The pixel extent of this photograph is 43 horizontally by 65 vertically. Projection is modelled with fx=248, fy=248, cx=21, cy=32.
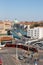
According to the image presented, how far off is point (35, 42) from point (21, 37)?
4643mm

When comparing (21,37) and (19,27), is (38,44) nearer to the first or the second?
(21,37)

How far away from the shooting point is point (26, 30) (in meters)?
36.1

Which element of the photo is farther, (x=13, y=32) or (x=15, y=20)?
(x=15, y=20)

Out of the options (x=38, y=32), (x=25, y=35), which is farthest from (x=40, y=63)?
(x=25, y=35)

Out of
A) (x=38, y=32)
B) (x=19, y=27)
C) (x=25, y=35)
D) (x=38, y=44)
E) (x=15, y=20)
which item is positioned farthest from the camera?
(x=15, y=20)

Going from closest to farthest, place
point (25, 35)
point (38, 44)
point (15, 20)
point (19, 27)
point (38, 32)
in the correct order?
1. point (38, 44)
2. point (38, 32)
3. point (25, 35)
4. point (19, 27)
5. point (15, 20)

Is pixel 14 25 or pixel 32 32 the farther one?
pixel 14 25

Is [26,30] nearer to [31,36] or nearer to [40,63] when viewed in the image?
[31,36]

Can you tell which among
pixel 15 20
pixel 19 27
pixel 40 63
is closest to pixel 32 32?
pixel 19 27

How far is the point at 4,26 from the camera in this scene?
116 ft

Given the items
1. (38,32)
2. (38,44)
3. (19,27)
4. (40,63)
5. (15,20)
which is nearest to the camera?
(40,63)

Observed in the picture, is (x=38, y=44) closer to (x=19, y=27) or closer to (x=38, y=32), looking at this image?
(x=38, y=32)

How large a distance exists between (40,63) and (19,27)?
23791mm

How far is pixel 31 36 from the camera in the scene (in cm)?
3381
